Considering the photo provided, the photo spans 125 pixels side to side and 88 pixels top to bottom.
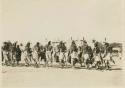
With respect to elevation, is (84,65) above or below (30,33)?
below

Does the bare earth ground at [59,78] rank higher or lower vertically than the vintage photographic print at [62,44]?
lower

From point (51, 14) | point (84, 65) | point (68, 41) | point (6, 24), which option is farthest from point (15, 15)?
point (84, 65)

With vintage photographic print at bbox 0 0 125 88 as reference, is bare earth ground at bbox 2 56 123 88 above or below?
below

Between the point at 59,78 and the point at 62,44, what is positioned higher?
the point at 62,44

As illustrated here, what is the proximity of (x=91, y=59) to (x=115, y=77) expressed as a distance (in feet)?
0.47

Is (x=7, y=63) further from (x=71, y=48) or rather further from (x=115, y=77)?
(x=115, y=77)

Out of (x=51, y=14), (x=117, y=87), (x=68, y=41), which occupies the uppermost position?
→ (x=51, y=14)

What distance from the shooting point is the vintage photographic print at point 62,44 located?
1.18 m

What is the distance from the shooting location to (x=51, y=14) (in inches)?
47.6

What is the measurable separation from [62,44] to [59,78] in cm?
17

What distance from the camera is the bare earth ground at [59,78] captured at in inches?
46.4

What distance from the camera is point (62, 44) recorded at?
1203 millimetres

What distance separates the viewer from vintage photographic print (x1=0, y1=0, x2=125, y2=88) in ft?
3.88

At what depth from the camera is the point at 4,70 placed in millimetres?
1227
